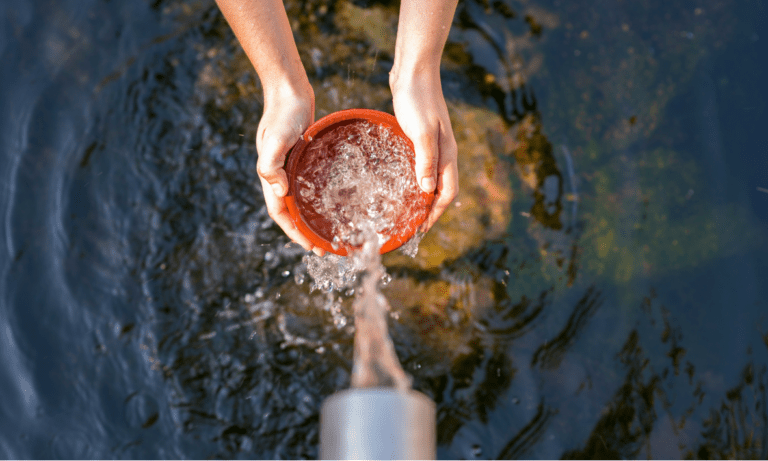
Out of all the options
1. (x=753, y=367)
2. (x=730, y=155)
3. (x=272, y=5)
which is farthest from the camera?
(x=730, y=155)

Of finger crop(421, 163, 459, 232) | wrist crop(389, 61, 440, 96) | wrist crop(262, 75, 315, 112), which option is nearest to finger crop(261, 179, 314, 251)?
wrist crop(262, 75, 315, 112)

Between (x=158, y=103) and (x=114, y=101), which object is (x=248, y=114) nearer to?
(x=158, y=103)

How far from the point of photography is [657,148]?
193 centimetres

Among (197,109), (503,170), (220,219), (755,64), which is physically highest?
(755,64)

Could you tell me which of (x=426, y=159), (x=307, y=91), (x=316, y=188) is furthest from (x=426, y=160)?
(x=307, y=91)

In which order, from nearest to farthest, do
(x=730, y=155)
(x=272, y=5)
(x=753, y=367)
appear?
(x=272, y=5), (x=753, y=367), (x=730, y=155)

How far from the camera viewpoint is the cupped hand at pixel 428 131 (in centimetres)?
133


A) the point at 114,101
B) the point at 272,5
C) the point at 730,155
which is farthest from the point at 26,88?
the point at 730,155

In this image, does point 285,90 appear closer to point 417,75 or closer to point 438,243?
point 417,75

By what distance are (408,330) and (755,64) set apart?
1716mm

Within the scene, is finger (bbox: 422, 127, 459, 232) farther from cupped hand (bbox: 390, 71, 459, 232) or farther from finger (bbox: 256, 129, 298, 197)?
finger (bbox: 256, 129, 298, 197)

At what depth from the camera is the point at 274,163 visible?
1.32 m

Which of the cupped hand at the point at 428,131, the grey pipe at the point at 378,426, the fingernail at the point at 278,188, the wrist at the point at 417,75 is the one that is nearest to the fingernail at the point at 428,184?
the cupped hand at the point at 428,131

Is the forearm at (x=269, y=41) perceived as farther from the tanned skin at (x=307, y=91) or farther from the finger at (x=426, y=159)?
the finger at (x=426, y=159)
